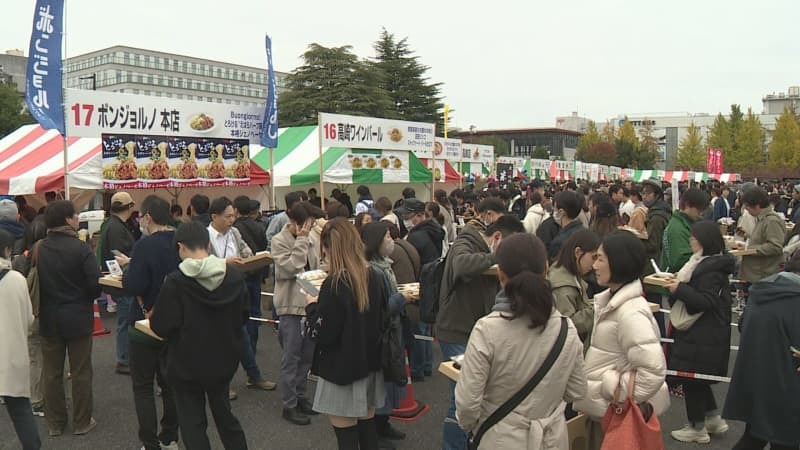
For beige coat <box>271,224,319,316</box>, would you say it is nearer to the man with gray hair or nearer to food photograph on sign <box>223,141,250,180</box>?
the man with gray hair

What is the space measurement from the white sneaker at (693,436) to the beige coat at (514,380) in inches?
102

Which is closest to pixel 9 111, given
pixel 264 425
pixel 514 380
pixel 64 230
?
pixel 64 230

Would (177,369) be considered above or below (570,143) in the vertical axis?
below

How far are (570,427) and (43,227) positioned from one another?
15.9ft

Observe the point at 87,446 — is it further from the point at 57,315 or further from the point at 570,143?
the point at 570,143

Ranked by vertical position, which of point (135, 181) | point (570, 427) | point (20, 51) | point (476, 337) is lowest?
point (570, 427)

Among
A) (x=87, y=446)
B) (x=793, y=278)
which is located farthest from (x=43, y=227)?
(x=793, y=278)

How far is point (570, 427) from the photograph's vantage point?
3068 mm

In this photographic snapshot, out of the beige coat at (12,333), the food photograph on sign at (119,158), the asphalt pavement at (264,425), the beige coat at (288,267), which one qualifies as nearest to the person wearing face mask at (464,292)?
the asphalt pavement at (264,425)

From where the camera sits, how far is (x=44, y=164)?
33.2ft

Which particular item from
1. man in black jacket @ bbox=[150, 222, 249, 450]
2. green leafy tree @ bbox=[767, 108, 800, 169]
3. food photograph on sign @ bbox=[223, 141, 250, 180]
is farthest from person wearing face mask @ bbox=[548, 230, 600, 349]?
green leafy tree @ bbox=[767, 108, 800, 169]

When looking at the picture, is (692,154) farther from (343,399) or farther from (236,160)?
(343,399)

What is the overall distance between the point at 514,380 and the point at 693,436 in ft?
9.63

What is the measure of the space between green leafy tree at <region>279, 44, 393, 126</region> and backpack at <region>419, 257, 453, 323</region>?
121ft
